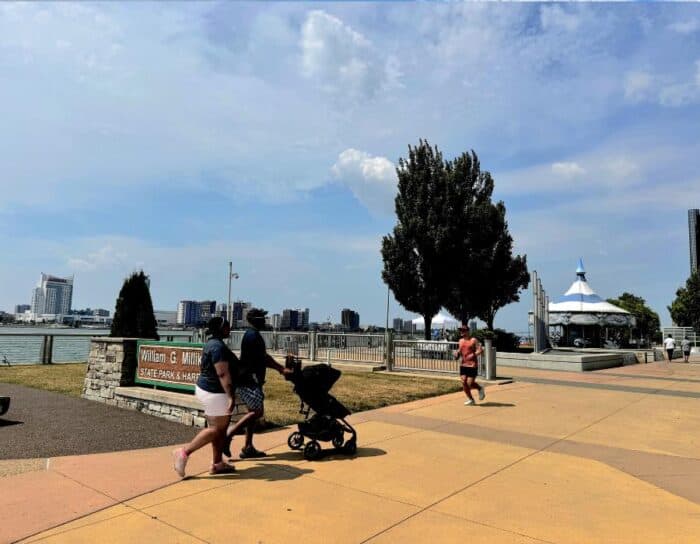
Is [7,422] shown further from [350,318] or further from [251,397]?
[350,318]

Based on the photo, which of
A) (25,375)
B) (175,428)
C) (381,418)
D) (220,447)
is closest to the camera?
(220,447)

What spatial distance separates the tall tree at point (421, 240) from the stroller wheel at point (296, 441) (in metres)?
21.2

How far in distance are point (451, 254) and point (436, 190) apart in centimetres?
360

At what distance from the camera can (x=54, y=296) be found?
11962 cm

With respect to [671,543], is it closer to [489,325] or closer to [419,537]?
[419,537]

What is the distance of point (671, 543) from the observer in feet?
13.0

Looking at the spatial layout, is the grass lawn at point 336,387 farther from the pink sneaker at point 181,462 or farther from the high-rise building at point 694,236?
the high-rise building at point 694,236

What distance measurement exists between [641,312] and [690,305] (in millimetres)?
23973

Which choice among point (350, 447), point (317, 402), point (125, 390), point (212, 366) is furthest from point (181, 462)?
point (125, 390)

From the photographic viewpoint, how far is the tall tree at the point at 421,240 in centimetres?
2733

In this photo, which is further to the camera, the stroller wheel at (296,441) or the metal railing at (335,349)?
the metal railing at (335,349)

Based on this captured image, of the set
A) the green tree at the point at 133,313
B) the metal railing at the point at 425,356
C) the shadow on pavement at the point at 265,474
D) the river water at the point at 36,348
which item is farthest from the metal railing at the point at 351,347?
the shadow on pavement at the point at 265,474

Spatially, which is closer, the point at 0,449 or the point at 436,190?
the point at 0,449

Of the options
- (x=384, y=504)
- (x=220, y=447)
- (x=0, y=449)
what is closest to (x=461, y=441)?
(x=384, y=504)
